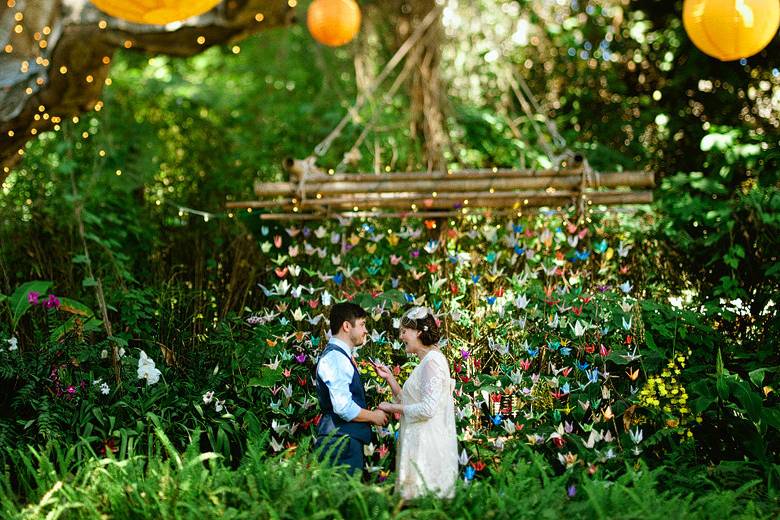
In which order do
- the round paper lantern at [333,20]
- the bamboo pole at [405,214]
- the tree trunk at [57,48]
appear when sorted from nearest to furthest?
the bamboo pole at [405,214] < the tree trunk at [57,48] < the round paper lantern at [333,20]

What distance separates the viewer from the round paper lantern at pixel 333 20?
5.59m

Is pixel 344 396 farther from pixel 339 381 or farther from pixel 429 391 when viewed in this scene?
pixel 429 391

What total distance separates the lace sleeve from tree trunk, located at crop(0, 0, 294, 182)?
10.2 ft

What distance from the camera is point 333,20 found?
5598 mm

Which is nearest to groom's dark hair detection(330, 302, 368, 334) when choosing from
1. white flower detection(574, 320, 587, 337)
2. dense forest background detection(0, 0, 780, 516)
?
dense forest background detection(0, 0, 780, 516)

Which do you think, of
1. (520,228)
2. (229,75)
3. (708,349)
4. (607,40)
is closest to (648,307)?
(708,349)

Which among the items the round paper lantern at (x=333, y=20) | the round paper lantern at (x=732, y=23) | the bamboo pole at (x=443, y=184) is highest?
the round paper lantern at (x=333, y=20)

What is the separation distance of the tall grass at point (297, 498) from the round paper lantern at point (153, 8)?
6.25 feet

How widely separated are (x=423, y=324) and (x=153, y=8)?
1820 mm

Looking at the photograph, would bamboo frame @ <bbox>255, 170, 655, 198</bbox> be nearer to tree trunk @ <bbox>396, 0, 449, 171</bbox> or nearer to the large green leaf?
tree trunk @ <bbox>396, 0, 449, 171</bbox>

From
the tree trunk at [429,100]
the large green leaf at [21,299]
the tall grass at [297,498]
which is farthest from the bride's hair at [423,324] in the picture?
the large green leaf at [21,299]

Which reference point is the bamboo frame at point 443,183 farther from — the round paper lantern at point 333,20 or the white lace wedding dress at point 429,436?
the white lace wedding dress at point 429,436

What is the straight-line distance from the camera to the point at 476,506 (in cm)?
336

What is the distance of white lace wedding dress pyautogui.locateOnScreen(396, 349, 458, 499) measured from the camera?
11.9 ft
